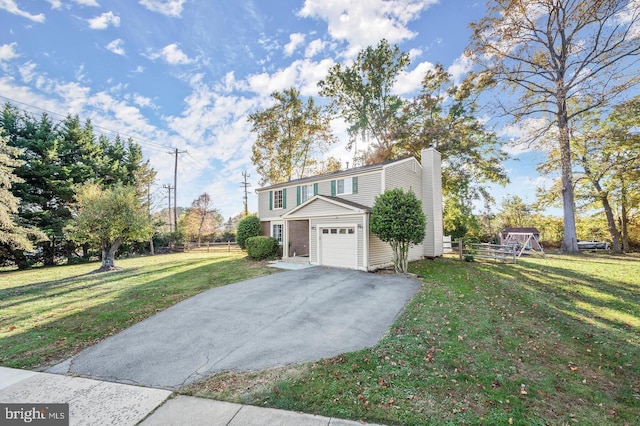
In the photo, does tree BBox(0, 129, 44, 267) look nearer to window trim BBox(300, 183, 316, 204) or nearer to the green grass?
the green grass

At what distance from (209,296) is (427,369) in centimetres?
644

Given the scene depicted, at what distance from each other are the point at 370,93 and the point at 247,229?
1730 centimetres

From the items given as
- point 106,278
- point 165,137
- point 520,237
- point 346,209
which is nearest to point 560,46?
point 520,237

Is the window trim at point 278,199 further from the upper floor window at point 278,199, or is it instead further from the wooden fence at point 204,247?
the wooden fence at point 204,247

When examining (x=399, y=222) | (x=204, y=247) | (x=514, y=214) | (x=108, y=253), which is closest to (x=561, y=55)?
(x=399, y=222)

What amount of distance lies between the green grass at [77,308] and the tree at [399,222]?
5558mm

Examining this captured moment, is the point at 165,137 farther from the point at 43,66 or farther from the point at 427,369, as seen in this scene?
the point at 427,369

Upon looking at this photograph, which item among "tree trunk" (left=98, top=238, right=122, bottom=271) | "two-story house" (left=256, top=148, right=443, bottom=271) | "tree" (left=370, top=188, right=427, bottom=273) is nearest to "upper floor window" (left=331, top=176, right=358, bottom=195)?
"two-story house" (left=256, top=148, right=443, bottom=271)

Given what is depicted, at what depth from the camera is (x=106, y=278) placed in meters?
11.4

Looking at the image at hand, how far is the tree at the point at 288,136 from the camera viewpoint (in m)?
26.7

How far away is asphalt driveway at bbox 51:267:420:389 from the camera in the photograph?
13.4 feet

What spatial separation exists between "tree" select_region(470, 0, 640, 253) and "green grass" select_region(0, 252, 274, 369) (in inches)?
778

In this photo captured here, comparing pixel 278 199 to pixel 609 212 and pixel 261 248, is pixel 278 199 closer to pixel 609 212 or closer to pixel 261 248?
pixel 261 248

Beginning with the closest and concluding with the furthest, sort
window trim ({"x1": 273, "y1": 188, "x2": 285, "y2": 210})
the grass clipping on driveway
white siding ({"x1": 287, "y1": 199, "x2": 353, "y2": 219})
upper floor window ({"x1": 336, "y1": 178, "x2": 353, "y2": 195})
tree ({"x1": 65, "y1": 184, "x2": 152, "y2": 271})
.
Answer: the grass clipping on driveway, white siding ({"x1": 287, "y1": 199, "x2": 353, "y2": 219}), tree ({"x1": 65, "y1": 184, "x2": 152, "y2": 271}), upper floor window ({"x1": 336, "y1": 178, "x2": 353, "y2": 195}), window trim ({"x1": 273, "y1": 188, "x2": 285, "y2": 210})
